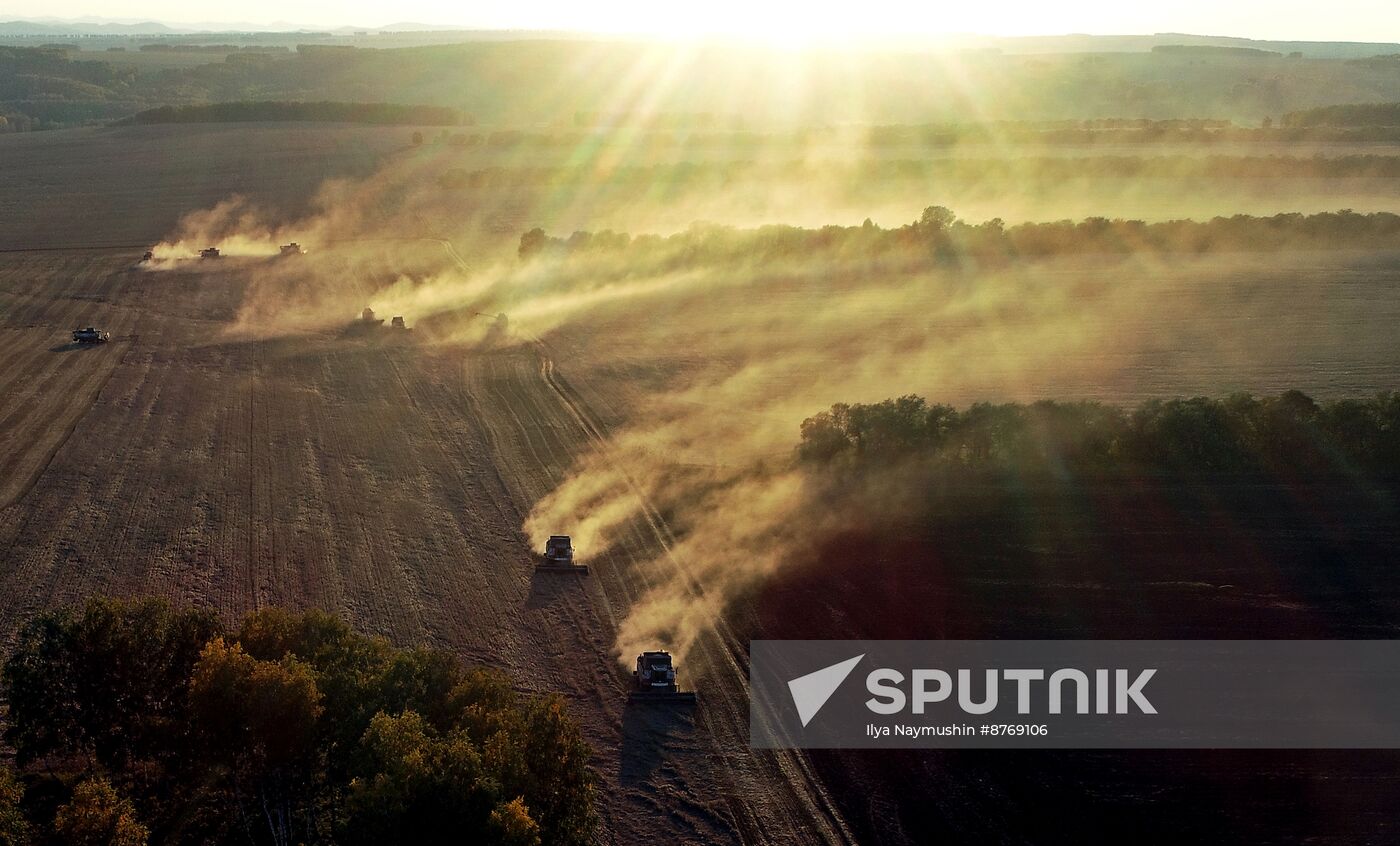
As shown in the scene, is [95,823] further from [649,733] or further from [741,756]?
[741,756]

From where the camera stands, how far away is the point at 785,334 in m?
56.2

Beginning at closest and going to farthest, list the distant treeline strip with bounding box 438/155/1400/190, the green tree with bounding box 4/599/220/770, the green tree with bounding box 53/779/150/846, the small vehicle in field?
the green tree with bounding box 53/779/150/846 → the green tree with bounding box 4/599/220/770 → the small vehicle in field → the distant treeline strip with bounding box 438/155/1400/190

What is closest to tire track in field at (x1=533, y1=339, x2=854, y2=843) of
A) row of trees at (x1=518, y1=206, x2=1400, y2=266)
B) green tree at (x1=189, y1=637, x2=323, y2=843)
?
green tree at (x1=189, y1=637, x2=323, y2=843)

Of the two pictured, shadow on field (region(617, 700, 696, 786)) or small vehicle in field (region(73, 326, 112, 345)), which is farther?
small vehicle in field (region(73, 326, 112, 345))

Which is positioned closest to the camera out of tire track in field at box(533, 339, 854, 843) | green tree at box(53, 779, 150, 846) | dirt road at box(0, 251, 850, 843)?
green tree at box(53, 779, 150, 846)

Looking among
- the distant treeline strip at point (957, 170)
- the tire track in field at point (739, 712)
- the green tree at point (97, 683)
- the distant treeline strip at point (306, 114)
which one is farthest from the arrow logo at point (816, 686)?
the distant treeline strip at point (306, 114)

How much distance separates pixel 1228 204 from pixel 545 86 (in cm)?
13883

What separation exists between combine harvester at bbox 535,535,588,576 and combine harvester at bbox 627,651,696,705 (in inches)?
234

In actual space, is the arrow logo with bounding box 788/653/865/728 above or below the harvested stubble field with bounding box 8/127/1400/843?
below

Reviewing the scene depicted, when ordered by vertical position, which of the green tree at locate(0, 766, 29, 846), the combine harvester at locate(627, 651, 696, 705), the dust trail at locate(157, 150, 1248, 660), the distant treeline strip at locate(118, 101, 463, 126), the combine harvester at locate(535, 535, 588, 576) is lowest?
the green tree at locate(0, 766, 29, 846)

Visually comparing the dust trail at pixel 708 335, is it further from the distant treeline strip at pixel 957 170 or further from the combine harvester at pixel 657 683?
the distant treeline strip at pixel 957 170

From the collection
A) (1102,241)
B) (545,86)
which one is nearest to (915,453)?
(1102,241)

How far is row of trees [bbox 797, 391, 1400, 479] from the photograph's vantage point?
123 ft

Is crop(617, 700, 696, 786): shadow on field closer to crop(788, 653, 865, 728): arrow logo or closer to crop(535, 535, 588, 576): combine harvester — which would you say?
crop(788, 653, 865, 728): arrow logo
